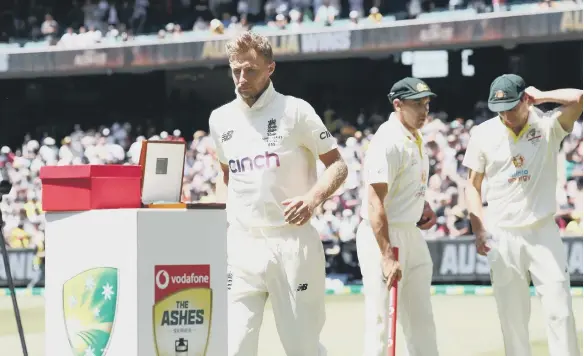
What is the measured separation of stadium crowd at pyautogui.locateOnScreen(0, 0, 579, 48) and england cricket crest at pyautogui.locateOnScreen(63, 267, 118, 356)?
18.8 meters

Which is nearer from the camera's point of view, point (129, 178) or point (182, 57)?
point (129, 178)

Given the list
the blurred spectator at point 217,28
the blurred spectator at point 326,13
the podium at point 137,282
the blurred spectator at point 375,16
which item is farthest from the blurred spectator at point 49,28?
the podium at point 137,282

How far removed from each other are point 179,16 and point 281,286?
22.8 meters

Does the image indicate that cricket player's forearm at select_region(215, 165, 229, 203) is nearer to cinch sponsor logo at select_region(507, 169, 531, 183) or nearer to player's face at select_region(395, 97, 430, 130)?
player's face at select_region(395, 97, 430, 130)

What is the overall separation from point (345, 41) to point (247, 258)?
718 inches

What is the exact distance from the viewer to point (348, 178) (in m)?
20.8

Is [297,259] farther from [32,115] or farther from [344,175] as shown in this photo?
[32,115]

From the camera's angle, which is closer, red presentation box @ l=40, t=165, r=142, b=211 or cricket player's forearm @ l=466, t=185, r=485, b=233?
red presentation box @ l=40, t=165, r=142, b=211

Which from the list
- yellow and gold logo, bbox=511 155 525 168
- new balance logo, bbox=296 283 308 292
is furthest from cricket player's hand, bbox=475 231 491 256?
new balance logo, bbox=296 283 308 292

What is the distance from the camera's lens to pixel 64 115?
100 ft

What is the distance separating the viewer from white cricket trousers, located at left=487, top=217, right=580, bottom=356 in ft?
24.0

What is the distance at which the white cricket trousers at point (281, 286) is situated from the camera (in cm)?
581

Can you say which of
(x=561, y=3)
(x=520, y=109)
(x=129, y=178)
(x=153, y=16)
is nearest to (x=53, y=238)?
(x=129, y=178)

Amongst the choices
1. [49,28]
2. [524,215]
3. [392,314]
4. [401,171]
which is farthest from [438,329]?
[49,28]
